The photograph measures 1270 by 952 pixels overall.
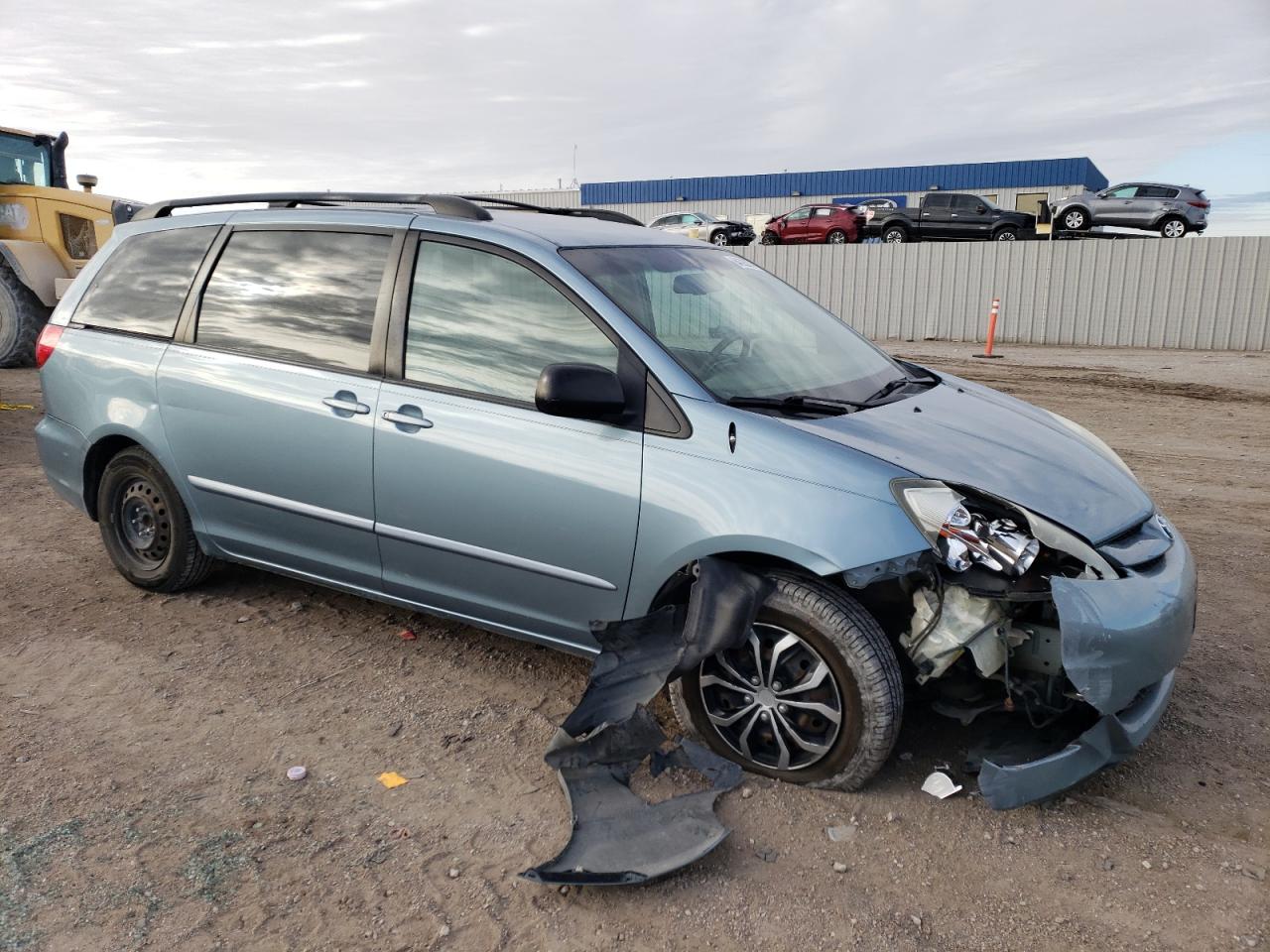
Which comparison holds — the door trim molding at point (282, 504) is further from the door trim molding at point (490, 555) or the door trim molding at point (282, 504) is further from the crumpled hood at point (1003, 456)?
the crumpled hood at point (1003, 456)

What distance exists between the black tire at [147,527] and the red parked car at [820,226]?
24.5 m

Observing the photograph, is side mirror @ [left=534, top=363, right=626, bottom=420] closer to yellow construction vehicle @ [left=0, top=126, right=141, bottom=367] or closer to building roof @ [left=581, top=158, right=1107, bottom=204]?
yellow construction vehicle @ [left=0, top=126, right=141, bottom=367]

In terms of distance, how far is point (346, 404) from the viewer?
385 centimetres

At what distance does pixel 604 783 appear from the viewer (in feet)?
10.6

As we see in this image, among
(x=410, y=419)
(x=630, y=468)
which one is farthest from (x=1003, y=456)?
(x=410, y=419)

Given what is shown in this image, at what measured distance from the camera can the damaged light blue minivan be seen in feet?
9.93

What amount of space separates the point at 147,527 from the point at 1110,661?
4255 mm

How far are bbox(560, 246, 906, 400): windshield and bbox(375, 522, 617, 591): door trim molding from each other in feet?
2.56

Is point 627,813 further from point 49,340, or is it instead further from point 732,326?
point 49,340

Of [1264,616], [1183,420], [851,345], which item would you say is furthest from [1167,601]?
[1183,420]

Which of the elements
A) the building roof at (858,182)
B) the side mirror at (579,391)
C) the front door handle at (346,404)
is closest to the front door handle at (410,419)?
the front door handle at (346,404)

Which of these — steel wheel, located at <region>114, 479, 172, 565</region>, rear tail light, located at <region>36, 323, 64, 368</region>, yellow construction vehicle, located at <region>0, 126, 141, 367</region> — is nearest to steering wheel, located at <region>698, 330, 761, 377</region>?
steel wheel, located at <region>114, 479, 172, 565</region>

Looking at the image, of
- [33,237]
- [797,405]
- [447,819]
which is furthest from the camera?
[33,237]

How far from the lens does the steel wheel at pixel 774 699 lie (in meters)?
3.15
